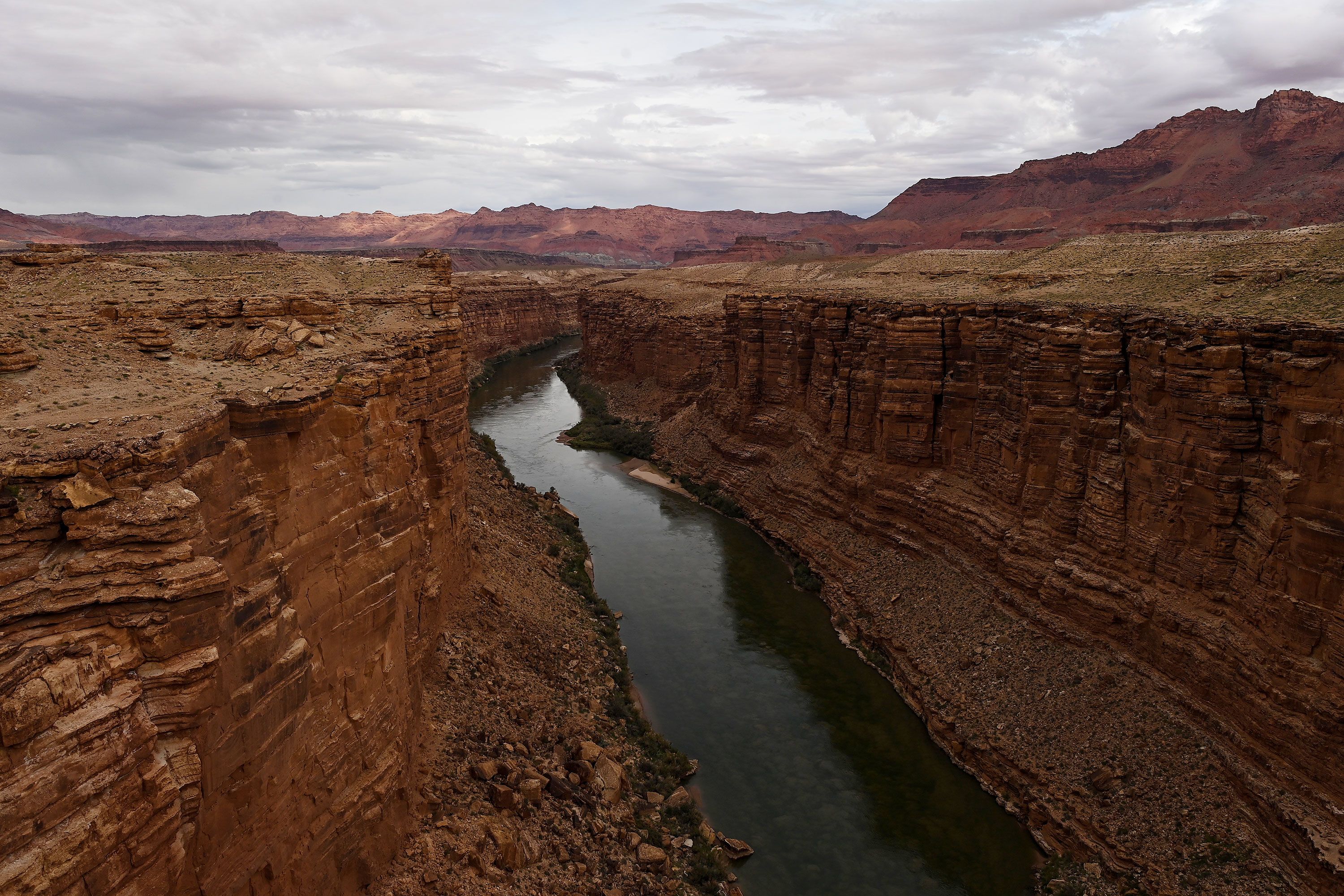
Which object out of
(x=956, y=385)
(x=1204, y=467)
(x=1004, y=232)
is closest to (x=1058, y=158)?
(x=1004, y=232)

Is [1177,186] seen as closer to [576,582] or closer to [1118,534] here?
[1118,534]

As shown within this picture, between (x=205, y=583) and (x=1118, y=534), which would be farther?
(x=1118, y=534)

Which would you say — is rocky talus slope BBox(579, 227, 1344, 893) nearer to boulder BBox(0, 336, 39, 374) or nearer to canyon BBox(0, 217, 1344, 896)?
canyon BBox(0, 217, 1344, 896)

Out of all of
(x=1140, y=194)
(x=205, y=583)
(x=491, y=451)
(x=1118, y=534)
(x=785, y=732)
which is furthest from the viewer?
(x=1140, y=194)

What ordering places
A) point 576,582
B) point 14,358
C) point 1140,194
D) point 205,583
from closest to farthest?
1. point 205,583
2. point 14,358
3. point 576,582
4. point 1140,194

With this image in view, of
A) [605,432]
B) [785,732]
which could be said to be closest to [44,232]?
[605,432]
